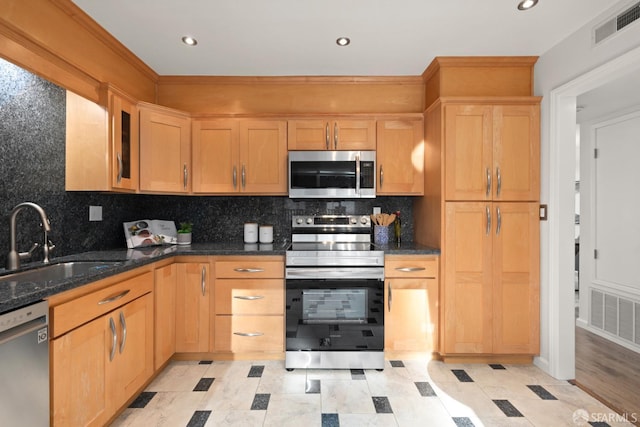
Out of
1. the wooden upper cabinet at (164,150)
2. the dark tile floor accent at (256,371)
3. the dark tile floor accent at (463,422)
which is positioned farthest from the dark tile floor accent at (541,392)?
the wooden upper cabinet at (164,150)

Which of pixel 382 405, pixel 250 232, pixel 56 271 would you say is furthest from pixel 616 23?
pixel 56 271

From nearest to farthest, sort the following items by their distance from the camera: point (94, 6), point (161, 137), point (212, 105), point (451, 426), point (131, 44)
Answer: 1. point (451, 426)
2. point (94, 6)
3. point (131, 44)
4. point (161, 137)
5. point (212, 105)

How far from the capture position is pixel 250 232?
123 inches

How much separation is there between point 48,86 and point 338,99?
7.26 ft

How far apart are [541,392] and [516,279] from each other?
0.79 m

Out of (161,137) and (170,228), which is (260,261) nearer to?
(170,228)

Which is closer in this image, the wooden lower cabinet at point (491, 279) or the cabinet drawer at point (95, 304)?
the cabinet drawer at point (95, 304)

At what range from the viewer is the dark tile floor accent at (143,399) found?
2062mm

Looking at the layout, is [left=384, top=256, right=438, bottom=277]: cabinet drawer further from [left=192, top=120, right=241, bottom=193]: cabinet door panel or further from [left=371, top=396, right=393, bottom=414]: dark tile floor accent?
[left=192, top=120, right=241, bottom=193]: cabinet door panel

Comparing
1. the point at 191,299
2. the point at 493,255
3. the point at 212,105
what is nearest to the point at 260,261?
the point at 191,299

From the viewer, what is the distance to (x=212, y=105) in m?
3.12

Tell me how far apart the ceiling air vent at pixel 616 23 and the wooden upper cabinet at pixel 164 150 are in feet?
10.2

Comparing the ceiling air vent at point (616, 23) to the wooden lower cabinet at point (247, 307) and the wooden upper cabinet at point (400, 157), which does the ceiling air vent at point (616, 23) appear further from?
the wooden lower cabinet at point (247, 307)

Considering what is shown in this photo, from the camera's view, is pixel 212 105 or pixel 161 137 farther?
pixel 212 105
